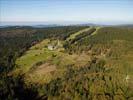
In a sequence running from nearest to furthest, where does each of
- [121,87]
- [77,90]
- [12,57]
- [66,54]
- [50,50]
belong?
[77,90]
[121,87]
[12,57]
[66,54]
[50,50]

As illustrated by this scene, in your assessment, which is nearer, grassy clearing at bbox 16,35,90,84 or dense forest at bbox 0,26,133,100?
dense forest at bbox 0,26,133,100

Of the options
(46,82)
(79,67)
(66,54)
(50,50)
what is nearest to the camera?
(46,82)

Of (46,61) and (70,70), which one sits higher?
(70,70)

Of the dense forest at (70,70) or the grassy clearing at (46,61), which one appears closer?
the dense forest at (70,70)

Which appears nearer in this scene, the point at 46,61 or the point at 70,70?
the point at 70,70

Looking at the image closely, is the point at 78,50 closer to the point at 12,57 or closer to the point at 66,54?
the point at 66,54

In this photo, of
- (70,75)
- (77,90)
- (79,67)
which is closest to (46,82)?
(70,75)

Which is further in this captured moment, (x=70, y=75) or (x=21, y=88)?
(x=70, y=75)

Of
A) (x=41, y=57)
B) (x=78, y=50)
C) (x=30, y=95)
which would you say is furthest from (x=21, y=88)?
(x=78, y=50)
